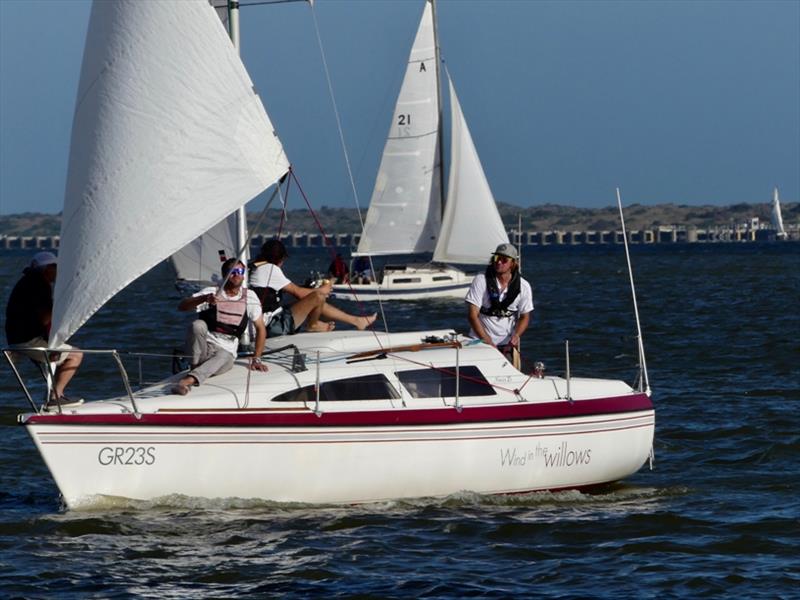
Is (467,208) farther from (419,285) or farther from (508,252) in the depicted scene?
(508,252)

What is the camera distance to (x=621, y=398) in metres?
13.1

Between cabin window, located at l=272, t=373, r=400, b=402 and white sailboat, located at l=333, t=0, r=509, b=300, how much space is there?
3187cm

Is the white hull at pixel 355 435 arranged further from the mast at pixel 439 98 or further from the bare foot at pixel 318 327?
the mast at pixel 439 98

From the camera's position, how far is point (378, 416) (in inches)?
476

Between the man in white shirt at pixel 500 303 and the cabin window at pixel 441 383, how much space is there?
86 cm

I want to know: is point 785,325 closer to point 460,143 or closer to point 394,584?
point 460,143

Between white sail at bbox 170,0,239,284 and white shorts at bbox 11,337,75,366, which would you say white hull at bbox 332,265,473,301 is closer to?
white sail at bbox 170,0,239,284

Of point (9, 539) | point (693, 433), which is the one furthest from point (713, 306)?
point (9, 539)

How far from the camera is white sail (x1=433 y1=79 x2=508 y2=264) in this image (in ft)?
146

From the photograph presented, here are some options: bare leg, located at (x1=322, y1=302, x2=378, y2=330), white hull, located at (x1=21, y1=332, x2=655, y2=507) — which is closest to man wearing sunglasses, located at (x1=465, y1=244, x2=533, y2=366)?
white hull, located at (x1=21, y1=332, x2=655, y2=507)

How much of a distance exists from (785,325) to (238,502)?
2331 centimetres

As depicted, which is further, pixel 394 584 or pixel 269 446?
pixel 269 446

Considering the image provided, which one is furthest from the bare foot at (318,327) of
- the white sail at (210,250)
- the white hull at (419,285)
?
the white hull at (419,285)

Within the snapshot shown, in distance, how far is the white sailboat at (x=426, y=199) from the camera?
4478 cm
